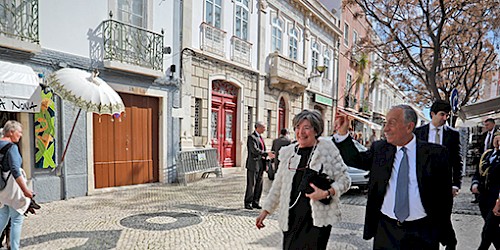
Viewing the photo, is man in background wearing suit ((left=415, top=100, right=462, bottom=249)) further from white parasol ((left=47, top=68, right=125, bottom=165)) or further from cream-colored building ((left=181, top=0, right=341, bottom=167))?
cream-colored building ((left=181, top=0, right=341, bottom=167))

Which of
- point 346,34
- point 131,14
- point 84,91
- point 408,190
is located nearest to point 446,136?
point 408,190

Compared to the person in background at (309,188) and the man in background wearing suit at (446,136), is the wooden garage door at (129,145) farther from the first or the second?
the man in background wearing suit at (446,136)

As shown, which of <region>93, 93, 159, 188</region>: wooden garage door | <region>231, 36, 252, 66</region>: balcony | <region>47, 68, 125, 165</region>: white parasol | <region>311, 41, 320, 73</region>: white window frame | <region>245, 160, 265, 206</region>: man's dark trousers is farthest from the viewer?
<region>311, 41, 320, 73</region>: white window frame

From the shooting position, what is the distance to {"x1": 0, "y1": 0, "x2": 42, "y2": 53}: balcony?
19.9ft

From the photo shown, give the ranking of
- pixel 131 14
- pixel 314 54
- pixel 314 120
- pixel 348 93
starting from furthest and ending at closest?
pixel 348 93, pixel 314 54, pixel 131 14, pixel 314 120

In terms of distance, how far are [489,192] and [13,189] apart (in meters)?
5.43

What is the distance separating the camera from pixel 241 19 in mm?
12570

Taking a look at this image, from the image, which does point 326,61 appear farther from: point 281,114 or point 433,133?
point 433,133

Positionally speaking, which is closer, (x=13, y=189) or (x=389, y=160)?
(x=389, y=160)

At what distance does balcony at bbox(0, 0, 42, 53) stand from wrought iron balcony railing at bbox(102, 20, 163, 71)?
1.62 meters

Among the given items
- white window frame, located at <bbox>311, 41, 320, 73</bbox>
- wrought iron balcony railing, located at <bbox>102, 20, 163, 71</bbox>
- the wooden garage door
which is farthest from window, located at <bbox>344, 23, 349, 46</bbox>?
the wooden garage door

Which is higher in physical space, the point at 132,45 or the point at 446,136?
the point at 132,45

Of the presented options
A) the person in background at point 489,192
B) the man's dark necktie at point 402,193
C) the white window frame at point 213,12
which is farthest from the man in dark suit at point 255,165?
the white window frame at point 213,12

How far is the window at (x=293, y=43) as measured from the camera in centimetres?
1609
